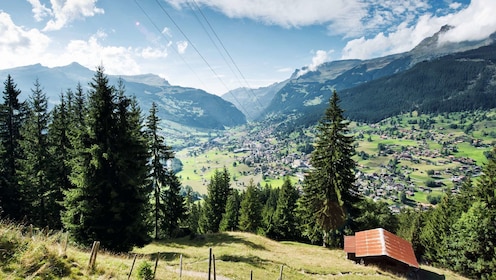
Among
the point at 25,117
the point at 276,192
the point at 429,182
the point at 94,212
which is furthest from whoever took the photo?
the point at 429,182

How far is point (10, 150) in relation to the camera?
35.0m

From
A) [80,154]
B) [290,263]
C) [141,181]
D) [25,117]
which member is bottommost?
[290,263]

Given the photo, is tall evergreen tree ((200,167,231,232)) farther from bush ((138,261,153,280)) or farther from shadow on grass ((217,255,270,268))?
bush ((138,261,153,280))

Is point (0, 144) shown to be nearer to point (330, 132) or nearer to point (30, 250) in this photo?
point (30, 250)

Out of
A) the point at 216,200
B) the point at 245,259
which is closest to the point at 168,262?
the point at 245,259

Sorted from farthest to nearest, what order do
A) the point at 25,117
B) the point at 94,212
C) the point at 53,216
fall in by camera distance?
the point at 25,117 → the point at 53,216 → the point at 94,212

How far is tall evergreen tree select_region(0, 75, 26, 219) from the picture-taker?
33.0 meters

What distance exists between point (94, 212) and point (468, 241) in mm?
46633

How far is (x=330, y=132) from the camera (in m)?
35.0

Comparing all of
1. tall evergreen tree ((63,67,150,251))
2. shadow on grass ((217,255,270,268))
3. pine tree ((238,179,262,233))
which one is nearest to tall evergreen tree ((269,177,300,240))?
pine tree ((238,179,262,233))

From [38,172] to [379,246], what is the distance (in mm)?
40152

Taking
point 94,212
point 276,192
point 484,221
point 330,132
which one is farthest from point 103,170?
point 276,192

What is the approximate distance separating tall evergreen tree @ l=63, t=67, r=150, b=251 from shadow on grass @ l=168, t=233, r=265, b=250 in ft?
32.2

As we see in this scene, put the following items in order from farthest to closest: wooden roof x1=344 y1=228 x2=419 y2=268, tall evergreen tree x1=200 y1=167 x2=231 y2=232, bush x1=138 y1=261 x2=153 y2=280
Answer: tall evergreen tree x1=200 y1=167 x2=231 y2=232
wooden roof x1=344 y1=228 x2=419 y2=268
bush x1=138 y1=261 x2=153 y2=280
